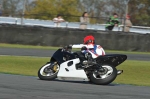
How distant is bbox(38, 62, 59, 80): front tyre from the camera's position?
12344 mm

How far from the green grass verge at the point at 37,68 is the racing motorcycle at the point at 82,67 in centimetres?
189

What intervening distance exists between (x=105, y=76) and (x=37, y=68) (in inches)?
195

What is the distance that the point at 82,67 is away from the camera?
12.2 metres

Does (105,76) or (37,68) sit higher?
(105,76)

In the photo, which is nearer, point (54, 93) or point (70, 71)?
point (54, 93)

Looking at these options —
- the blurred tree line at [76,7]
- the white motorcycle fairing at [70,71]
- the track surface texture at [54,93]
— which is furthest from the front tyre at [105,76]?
the blurred tree line at [76,7]

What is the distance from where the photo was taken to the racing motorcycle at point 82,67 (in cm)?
1174

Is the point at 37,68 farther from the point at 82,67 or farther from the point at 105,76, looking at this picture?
the point at 105,76

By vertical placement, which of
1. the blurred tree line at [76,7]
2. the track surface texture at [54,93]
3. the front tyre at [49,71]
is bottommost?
the blurred tree line at [76,7]

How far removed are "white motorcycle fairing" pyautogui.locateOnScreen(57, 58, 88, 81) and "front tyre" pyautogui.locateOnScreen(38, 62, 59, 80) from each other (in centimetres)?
14

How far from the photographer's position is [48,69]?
1245cm

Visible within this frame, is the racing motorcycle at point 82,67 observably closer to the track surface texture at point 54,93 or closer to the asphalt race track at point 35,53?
the track surface texture at point 54,93

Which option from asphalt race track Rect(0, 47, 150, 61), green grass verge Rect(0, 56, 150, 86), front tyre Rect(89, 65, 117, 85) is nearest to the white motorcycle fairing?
front tyre Rect(89, 65, 117, 85)

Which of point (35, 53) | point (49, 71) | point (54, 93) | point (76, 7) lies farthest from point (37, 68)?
point (76, 7)
